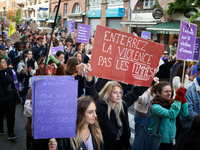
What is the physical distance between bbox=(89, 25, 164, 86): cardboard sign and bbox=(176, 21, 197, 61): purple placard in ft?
2.64

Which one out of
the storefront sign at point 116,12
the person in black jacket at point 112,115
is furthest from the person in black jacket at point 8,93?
the storefront sign at point 116,12

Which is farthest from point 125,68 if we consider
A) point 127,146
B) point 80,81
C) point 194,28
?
point 194,28

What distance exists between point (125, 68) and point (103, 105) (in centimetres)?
65

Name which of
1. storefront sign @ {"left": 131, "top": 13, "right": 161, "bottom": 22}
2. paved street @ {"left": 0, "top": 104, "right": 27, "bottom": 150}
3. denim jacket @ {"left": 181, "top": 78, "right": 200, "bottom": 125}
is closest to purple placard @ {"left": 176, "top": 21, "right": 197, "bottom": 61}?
denim jacket @ {"left": 181, "top": 78, "right": 200, "bottom": 125}

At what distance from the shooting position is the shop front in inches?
814

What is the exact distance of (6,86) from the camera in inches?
171

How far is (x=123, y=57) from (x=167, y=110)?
3.20 ft

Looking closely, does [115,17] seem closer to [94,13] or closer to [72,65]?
[94,13]

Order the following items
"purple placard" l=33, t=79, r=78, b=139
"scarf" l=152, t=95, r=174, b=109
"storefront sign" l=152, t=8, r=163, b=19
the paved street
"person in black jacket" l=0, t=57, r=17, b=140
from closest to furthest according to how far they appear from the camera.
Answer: "purple placard" l=33, t=79, r=78, b=139, "scarf" l=152, t=95, r=174, b=109, the paved street, "person in black jacket" l=0, t=57, r=17, b=140, "storefront sign" l=152, t=8, r=163, b=19

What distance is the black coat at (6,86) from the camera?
4266 mm

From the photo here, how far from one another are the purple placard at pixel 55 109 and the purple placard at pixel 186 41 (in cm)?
242

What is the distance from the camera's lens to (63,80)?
2.21 metres

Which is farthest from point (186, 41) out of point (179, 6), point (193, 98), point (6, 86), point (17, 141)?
point (179, 6)

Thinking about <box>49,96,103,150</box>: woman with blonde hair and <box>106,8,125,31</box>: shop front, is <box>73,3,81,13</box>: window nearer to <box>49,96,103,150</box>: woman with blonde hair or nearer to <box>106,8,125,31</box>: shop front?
<box>106,8,125,31</box>: shop front
